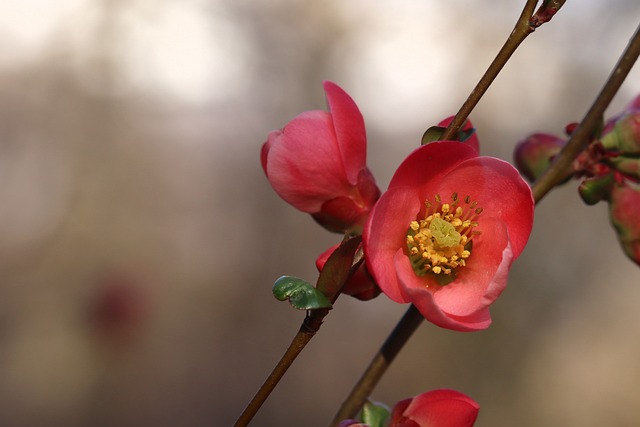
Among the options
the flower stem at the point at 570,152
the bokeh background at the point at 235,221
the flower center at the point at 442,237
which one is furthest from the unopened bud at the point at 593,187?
the bokeh background at the point at 235,221

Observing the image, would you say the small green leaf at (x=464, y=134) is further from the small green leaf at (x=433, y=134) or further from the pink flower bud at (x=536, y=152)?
the pink flower bud at (x=536, y=152)

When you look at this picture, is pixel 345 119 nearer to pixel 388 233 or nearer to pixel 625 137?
pixel 388 233

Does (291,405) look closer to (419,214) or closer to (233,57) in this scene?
(233,57)

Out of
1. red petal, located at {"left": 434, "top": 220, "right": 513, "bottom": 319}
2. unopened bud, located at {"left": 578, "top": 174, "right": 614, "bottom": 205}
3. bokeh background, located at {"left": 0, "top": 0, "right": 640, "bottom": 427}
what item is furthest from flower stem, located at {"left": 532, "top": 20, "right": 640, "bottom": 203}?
bokeh background, located at {"left": 0, "top": 0, "right": 640, "bottom": 427}

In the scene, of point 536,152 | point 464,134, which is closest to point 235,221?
point 536,152

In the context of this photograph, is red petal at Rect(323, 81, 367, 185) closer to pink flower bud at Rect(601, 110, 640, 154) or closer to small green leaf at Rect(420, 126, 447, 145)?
small green leaf at Rect(420, 126, 447, 145)

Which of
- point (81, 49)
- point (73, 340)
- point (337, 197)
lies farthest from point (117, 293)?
point (337, 197)
